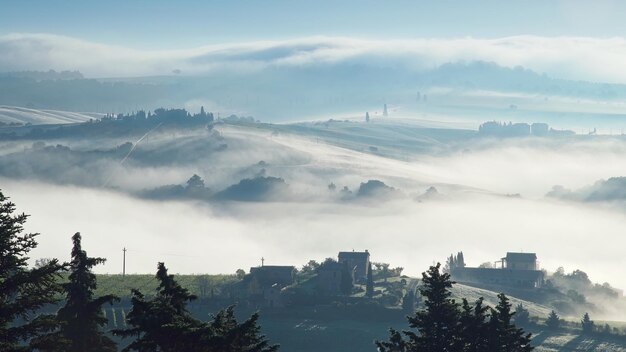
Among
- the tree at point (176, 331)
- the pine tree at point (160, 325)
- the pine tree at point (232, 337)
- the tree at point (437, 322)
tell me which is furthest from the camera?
the tree at point (437, 322)

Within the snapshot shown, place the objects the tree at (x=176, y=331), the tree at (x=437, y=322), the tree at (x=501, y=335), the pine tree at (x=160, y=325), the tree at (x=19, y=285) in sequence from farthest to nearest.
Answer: the tree at (x=501, y=335), the tree at (x=437, y=322), the pine tree at (x=160, y=325), the tree at (x=176, y=331), the tree at (x=19, y=285)

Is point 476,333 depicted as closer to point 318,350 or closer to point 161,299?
point 161,299

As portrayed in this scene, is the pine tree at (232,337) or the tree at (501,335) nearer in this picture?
the pine tree at (232,337)

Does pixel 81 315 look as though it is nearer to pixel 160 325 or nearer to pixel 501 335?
pixel 160 325

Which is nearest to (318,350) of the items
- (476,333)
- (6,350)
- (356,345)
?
(356,345)

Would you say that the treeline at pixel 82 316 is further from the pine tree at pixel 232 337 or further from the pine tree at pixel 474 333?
the pine tree at pixel 474 333

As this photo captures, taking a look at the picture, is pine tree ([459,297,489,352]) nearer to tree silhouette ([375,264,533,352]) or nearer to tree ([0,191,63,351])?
tree silhouette ([375,264,533,352])

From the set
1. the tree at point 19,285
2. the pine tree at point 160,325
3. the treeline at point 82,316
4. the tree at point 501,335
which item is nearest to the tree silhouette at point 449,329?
the tree at point 501,335

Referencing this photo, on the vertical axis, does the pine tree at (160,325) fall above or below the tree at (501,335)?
above
